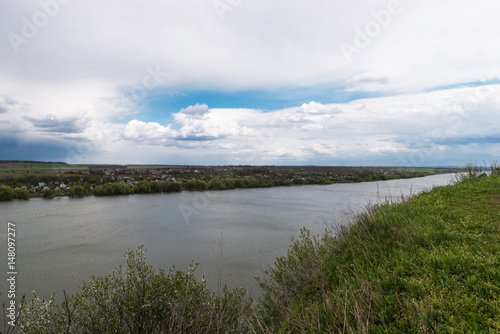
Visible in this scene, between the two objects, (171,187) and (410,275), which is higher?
(410,275)

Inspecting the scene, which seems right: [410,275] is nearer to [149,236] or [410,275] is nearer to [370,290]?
[370,290]

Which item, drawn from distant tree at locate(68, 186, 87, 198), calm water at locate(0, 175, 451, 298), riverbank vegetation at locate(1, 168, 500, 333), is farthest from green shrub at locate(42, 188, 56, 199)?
riverbank vegetation at locate(1, 168, 500, 333)

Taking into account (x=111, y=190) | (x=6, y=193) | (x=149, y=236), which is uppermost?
(x=6, y=193)

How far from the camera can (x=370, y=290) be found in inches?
127

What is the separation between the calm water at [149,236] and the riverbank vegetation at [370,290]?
54.3 inches

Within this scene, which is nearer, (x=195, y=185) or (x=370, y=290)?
(x=370, y=290)

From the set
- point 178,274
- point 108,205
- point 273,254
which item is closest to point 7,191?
point 108,205

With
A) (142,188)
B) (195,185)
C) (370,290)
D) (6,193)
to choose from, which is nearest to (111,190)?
(142,188)

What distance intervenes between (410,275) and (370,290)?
0.55 m

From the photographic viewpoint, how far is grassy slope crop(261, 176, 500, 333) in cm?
246

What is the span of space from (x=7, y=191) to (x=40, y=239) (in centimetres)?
1779

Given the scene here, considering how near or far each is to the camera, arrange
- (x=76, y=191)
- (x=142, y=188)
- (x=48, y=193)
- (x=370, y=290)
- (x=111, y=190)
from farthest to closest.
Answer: (x=142, y=188) < (x=111, y=190) < (x=76, y=191) < (x=48, y=193) < (x=370, y=290)

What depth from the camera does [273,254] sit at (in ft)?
40.2

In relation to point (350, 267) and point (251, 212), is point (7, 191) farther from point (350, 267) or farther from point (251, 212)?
point (350, 267)
